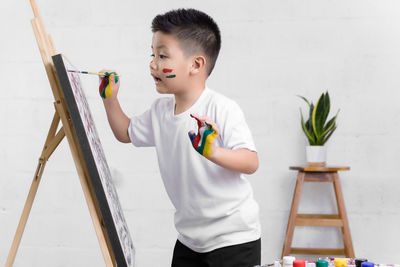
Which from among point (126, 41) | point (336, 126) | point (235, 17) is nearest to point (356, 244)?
point (336, 126)

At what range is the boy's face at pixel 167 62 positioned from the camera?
135 cm

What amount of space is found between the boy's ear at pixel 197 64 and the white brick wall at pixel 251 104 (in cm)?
113

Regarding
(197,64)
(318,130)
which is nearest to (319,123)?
(318,130)

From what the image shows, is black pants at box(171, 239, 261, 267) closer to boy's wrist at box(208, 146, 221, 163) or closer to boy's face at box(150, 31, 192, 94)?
boy's wrist at box(208, 146, 221, 163)

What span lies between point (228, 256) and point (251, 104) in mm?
1278

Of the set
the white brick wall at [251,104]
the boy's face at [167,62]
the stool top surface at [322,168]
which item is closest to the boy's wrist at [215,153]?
the boy's face at [167,62]

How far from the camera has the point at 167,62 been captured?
1.35 m

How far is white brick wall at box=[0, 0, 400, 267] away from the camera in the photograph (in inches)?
99.0

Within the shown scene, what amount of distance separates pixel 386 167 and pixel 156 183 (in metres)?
1.16

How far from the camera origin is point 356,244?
2533mm

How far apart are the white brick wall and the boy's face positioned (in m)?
1.19

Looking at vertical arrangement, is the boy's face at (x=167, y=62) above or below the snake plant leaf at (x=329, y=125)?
above

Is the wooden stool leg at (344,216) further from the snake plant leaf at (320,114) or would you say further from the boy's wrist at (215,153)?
the boy's wrist at (215,153)

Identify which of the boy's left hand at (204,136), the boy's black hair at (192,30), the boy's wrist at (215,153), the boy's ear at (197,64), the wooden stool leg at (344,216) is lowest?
the wooden stool leg at (344,216)
